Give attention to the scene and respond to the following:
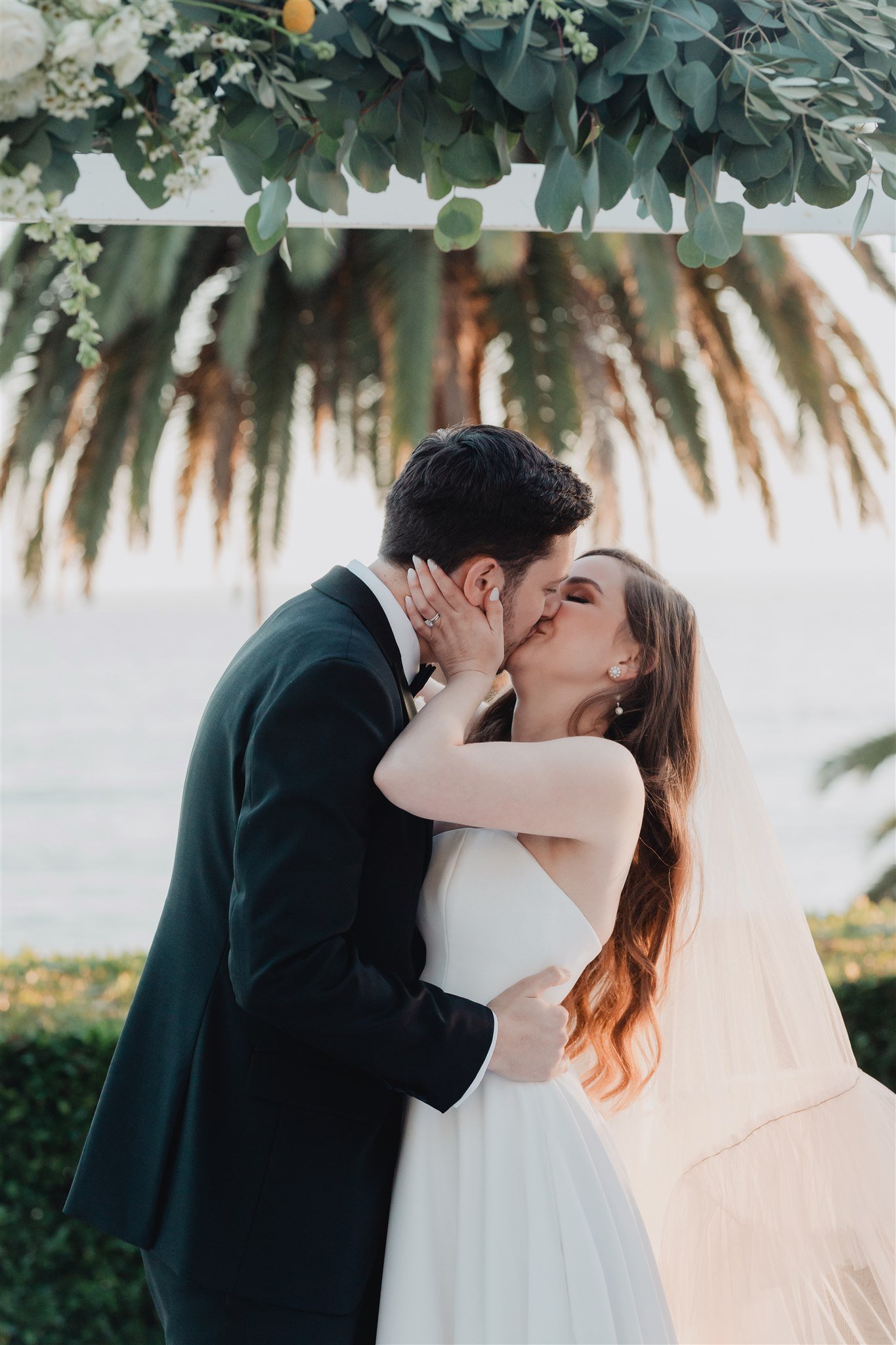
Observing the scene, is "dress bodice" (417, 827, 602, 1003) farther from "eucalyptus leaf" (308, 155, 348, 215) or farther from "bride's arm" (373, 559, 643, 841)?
"eucalyptus leaf" (308, 155, 348, 215)

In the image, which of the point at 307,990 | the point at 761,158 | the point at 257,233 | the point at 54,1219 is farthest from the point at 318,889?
the point at 54,1219

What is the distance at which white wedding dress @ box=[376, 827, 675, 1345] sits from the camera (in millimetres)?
2033

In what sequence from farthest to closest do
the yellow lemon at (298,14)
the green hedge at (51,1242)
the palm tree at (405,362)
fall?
the palm tree at (405,362) → the green hedge at (51,1242) → the yellow lemon at (298,14)

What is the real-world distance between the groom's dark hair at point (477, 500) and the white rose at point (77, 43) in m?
0.93

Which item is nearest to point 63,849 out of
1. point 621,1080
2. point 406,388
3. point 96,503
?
point 96,503

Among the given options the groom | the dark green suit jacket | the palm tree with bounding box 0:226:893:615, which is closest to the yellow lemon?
the groom

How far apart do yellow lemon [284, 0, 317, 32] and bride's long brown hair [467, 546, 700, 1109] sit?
Result: 142cm

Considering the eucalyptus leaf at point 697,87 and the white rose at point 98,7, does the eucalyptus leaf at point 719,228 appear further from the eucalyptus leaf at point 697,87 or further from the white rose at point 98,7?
the white rose at point 98,7

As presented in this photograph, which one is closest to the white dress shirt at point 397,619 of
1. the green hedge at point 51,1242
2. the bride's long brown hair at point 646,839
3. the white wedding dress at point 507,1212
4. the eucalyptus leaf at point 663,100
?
the white wedding dress at point 507,1212

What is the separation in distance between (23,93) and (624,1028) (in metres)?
2.16

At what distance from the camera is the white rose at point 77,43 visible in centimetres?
134

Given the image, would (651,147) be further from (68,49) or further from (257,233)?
(68,49)

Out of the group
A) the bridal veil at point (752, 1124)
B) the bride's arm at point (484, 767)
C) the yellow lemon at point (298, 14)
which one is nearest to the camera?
the yellow lemon at point (298, 14)

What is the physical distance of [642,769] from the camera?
260 centimetres
